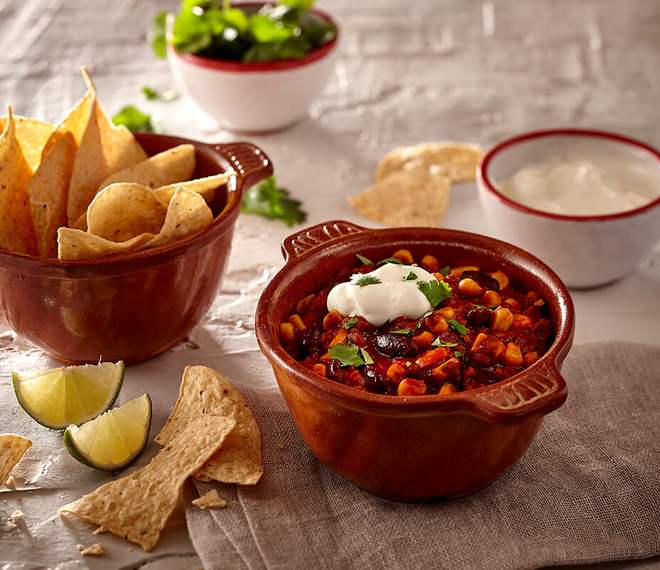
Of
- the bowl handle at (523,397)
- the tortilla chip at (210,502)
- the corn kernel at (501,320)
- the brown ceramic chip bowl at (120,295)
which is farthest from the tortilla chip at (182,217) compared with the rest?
the bowl handle at (523,397)

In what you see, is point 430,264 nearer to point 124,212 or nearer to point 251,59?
point 124,212

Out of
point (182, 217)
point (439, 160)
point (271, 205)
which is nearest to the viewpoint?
point (182, 217)

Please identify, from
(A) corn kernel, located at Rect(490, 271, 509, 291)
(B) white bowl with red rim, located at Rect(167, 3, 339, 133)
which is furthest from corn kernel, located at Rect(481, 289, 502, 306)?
(B) white bowl with red rim, located at Rect(167, 3, 339, 133)

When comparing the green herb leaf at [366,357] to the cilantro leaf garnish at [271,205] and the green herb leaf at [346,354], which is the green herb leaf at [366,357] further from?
the cilantro leaf garnish at [271,205]

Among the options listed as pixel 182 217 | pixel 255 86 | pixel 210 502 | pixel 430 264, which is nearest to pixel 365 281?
pixel 430 264

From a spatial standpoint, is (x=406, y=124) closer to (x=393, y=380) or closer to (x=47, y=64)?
(x=47, y=64)

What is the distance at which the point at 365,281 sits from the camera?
2541mm

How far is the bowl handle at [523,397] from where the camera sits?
6.97 feet

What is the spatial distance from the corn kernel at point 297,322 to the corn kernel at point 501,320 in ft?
1.55

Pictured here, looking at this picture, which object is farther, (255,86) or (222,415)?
(255,86)

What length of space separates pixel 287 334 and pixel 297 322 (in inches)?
2.4

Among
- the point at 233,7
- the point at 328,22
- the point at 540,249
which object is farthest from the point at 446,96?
the point at 540,249

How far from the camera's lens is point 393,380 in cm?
232

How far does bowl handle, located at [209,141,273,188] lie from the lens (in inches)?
120
